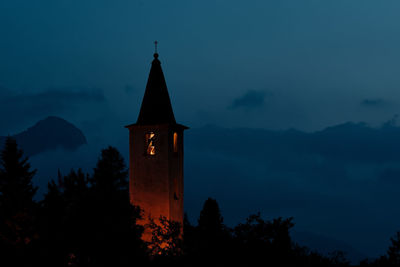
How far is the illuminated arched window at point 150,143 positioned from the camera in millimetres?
27172

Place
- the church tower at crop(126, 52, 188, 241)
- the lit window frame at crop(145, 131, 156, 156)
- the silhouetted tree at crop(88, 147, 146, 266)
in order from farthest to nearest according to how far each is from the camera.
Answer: the lit window frame at crop(145, 131, 156, 156) → the church tower at crop(126, 52, 188, 241) → the silhouetted tree at crop(88, 147, 146, 266)

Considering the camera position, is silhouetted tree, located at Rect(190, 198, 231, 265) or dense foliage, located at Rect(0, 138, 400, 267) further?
dense foliage, located at Rect(0, 138, 400, 267)

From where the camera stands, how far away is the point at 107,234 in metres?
19.9

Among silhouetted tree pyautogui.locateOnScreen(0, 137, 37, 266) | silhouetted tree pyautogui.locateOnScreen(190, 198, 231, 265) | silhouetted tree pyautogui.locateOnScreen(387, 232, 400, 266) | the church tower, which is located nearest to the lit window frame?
the church tower

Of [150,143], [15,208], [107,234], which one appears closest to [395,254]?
[107,234]

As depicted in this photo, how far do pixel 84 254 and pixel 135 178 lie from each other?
7510mm

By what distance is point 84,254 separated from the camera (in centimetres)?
2061

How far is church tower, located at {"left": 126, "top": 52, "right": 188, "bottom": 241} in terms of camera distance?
86.7 feet

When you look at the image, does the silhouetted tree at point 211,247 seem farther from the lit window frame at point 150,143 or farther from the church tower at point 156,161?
the lit window frame at point 150,143

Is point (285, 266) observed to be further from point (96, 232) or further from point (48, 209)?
point (48, 209)

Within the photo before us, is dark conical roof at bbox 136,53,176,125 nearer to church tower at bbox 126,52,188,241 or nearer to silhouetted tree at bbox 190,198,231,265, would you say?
church tower at bbox 126,52,188,241

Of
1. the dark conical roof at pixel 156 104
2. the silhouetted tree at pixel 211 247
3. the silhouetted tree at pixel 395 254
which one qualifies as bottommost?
the silhouetted tree at pixel 395 254

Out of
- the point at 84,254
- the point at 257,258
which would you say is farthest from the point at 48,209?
the point at 257,258

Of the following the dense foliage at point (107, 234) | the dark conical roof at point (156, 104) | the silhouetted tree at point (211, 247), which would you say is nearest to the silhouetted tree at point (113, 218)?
the dense foliage at point (107, 234)
